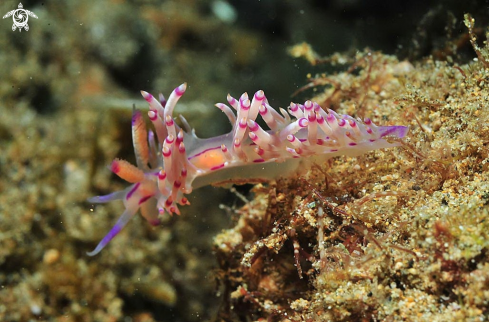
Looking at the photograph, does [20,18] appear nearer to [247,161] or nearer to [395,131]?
[247,161]

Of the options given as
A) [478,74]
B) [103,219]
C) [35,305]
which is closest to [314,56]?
[478,74]

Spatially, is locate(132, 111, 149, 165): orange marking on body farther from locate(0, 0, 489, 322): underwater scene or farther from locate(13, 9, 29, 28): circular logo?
locate(13, 9, 29, 28): circular logo

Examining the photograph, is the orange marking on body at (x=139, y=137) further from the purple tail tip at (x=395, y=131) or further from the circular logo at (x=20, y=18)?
the circular logo at (x=20, y=18)

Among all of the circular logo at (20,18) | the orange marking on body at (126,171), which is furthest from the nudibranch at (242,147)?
the circular logo at (20,18)

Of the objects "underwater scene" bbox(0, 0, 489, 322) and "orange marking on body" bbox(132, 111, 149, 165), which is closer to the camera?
"underwater scene" bbox(0, 0, 489, 322)

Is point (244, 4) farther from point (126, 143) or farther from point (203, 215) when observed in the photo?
point (203, 215)

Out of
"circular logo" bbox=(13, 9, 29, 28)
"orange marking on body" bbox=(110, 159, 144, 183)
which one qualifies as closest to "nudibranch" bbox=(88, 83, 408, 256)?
"orange marking on body" bbox=(110, 159, 144, 183)

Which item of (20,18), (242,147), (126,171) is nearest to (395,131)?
(242,147)
